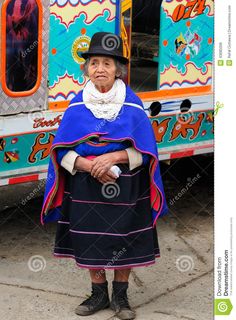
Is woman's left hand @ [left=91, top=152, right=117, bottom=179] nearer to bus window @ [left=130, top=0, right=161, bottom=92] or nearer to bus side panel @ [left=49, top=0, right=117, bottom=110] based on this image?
bus side panel @ [left=49, top=0, right=117, bottom=110]

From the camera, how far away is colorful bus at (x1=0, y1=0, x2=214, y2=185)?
581 cm

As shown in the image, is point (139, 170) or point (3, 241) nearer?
point (139, 170)

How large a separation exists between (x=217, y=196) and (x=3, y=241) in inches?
106

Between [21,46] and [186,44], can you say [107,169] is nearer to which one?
[21,46]

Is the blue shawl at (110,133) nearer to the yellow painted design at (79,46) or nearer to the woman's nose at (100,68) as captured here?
the woman's nose at (100,68)

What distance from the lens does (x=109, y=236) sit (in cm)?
489

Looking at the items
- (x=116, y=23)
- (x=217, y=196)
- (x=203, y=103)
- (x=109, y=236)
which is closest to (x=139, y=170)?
(x=109, y=236)

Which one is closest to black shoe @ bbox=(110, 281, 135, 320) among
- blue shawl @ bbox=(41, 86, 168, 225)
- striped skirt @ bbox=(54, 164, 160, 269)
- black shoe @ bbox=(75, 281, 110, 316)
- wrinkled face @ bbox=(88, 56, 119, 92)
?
black shoe @ bbox=(75, 281, 110, 316)

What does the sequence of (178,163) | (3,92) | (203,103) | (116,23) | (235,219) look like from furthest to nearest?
(178,163) → (203,103) → (116,23) → (3,92) → (235,219)

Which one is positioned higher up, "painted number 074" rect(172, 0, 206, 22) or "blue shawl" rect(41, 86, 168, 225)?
"painted number 074" rect(172, 0, 206, 22)

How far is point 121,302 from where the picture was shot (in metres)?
5.08

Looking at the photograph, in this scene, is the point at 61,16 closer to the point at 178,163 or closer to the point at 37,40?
the point at 37,40

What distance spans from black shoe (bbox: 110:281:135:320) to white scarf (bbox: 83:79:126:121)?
1020 mm

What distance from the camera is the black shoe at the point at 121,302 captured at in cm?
505
